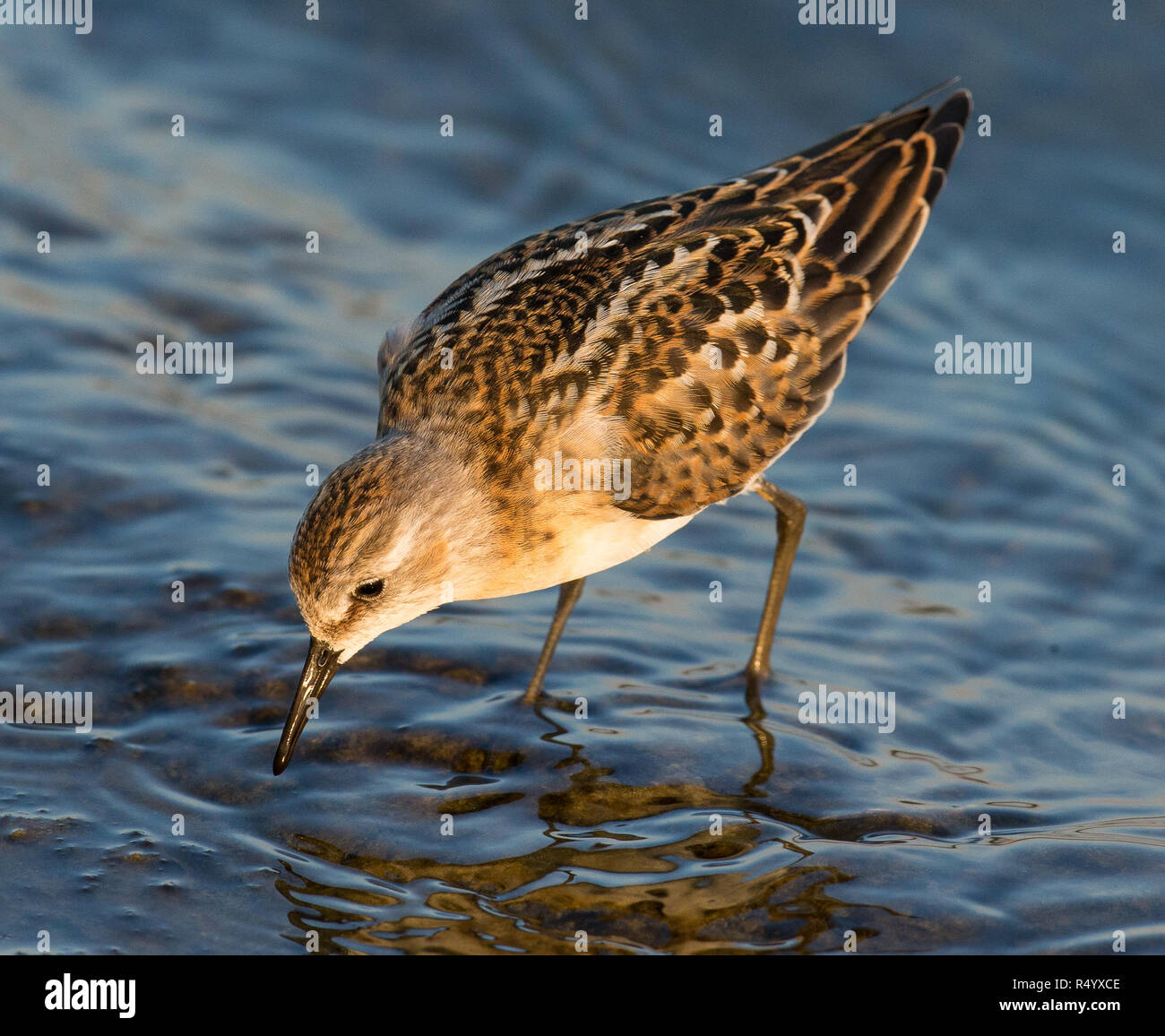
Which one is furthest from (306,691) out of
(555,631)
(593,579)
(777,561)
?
(777,561)

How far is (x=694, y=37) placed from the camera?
14.2 metres

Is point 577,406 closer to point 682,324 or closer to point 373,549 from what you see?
point 682,324

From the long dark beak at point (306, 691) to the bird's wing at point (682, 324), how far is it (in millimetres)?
1243

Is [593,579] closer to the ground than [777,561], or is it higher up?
closer to the ground

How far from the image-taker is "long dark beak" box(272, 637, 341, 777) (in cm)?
700

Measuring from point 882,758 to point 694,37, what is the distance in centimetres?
863

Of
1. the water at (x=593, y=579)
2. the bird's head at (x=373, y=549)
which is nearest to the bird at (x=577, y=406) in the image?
the bird's head at (x=373, y=549)

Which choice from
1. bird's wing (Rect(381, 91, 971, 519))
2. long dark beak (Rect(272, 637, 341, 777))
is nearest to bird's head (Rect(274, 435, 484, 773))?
long dark beak (Rect(272, 637, 341, 777))

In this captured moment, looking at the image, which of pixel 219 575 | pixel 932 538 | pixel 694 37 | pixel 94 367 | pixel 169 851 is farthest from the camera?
pixel 694 37

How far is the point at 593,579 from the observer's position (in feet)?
30.7

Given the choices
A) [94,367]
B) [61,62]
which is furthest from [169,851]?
[61,62]

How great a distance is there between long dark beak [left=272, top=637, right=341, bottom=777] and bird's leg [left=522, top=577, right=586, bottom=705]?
3.85ft

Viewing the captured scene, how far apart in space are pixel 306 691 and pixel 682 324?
8.29ft

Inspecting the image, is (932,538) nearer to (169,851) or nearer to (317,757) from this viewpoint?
(317,757)
